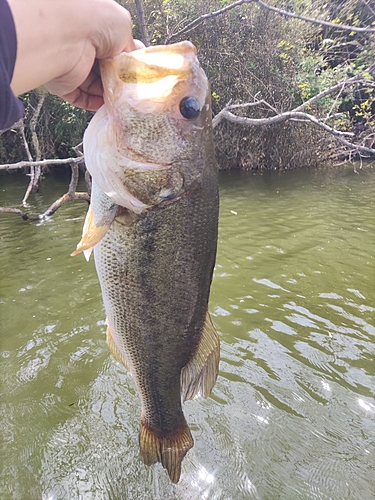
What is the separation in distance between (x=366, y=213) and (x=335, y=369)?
6.56 m

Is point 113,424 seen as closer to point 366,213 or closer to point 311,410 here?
point 311,410

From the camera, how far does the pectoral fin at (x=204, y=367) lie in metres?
1.83

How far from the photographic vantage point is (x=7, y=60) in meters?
1.05

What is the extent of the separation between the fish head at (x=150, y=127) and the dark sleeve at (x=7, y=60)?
41 cm

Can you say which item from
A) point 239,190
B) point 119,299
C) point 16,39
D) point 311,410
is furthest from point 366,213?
point 16,39

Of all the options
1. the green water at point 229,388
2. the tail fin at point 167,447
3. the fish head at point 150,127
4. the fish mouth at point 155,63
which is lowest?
the green water at point 229,388

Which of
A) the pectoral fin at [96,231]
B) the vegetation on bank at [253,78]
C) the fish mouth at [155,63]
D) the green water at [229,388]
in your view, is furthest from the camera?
the vegetation on bank at [253,78]

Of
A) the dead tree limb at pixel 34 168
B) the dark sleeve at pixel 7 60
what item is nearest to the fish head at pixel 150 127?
the dark sleeve at pixel 7 60

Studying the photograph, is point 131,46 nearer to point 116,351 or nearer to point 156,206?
point 156,206

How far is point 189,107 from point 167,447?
1.57m

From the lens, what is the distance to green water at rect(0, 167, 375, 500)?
2.61 metres

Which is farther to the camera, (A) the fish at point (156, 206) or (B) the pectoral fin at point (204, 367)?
(B) the pectoral fin at point (204, 367)

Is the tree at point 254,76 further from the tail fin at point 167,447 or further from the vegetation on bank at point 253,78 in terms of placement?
the tail fin at point 167,447

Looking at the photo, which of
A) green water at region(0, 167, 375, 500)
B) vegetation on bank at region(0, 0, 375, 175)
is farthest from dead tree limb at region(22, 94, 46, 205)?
green water at region(0, 167, 375, 500)
